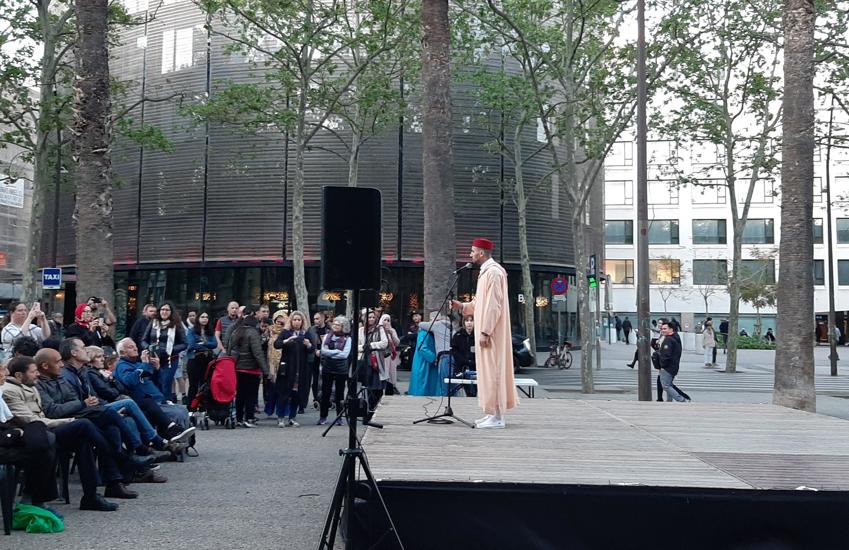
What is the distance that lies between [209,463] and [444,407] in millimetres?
3046

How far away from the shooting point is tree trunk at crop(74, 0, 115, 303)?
1316 centimetres

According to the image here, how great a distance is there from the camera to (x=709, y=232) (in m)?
69.1

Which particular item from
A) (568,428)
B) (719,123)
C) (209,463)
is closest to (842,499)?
→ (568,428)

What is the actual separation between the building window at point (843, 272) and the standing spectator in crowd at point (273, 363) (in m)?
62.3

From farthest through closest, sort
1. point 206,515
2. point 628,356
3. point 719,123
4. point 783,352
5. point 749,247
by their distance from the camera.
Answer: point 749,247
point 628,356
point 719,123
point 783,352
point 206,515

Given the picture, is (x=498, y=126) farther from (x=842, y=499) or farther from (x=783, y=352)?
(x=842, y=499)

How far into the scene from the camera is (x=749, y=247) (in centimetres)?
6794

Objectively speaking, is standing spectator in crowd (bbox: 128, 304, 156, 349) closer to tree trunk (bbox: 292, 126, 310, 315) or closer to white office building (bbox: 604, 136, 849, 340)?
tree trunk (bbox: 292, 126, 310, 315)

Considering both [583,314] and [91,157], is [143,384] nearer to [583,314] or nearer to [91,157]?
[91,157]

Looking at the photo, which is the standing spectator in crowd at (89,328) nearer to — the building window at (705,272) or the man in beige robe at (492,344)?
the man in beige robe at (492,344)

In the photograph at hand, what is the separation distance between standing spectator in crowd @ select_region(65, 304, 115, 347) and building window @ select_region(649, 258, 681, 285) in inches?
2387

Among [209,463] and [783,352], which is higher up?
[783,352]

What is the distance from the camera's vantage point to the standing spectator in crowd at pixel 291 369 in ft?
45.9

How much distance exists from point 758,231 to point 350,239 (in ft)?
225
